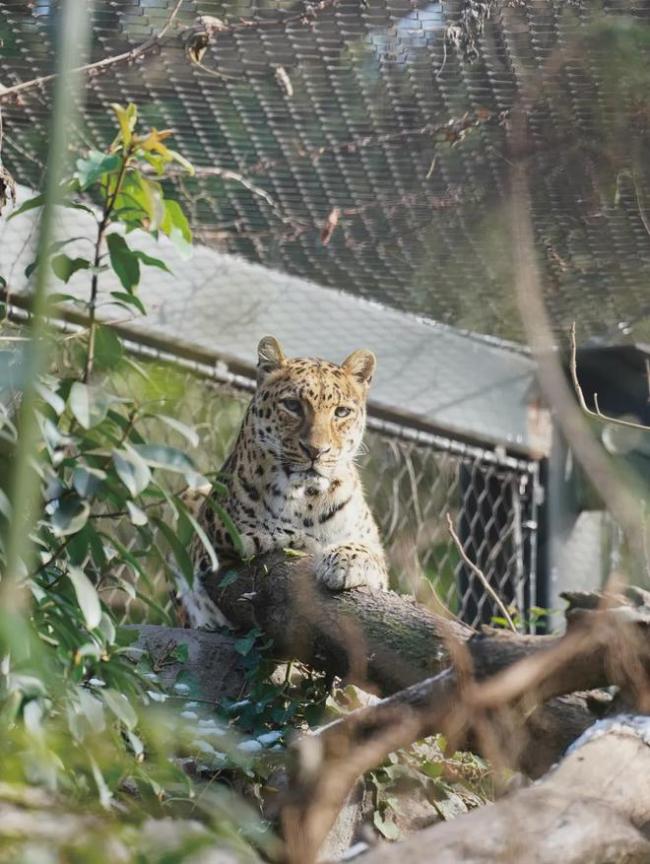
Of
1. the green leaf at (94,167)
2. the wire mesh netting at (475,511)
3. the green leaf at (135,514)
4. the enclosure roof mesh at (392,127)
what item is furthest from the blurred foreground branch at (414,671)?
the wire mesh netting at (475,511)

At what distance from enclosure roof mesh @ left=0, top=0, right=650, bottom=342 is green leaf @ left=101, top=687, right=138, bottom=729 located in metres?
1.87

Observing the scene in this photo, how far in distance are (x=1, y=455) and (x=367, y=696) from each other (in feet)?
6.22

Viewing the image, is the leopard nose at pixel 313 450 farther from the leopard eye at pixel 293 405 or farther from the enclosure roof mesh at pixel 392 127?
the enclosure roof mesh at pixel 392 127

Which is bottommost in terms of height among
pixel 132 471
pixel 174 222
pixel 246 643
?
pixel 246 643

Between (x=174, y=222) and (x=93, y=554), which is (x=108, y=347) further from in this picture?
(x=93, y=554)

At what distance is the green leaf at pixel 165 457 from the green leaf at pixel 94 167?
51 centimetres

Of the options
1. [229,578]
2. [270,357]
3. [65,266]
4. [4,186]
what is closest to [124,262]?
[65,266]

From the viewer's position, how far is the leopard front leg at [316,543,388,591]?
3.83 metres

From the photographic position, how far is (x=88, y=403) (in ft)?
7.64

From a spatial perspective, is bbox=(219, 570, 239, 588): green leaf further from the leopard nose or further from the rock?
the leopard nose

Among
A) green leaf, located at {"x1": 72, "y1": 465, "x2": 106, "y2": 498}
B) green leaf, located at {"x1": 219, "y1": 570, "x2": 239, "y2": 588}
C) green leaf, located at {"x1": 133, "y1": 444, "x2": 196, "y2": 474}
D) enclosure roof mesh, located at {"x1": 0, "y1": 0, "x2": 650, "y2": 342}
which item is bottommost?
green leaf, located at {"x1": 219, "y1": 570, "x2": 239, "y2": 588}

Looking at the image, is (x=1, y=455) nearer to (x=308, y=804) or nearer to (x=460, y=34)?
(x=308, y=804)

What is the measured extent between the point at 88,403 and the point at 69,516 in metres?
→ 0.21

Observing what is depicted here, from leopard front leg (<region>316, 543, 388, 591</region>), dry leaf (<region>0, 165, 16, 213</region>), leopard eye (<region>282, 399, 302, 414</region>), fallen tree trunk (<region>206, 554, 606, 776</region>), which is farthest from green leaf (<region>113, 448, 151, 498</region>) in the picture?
leopard eye (<region>282, 399, 302, 414</region>)
